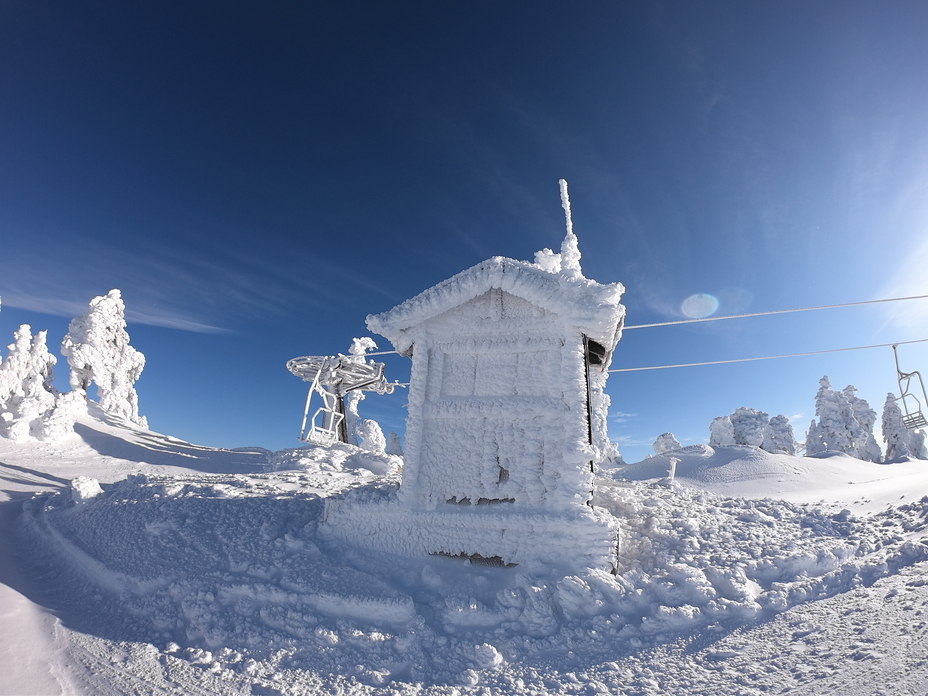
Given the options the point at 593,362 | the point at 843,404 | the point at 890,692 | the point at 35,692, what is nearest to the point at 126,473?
the point at 35,692

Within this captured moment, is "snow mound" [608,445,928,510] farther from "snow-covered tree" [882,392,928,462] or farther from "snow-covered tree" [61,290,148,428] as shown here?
"snow-covered tree" [61,290,148,428]

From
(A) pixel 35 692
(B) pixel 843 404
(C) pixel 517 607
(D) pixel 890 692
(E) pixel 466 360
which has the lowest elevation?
(A) pixel 35 692

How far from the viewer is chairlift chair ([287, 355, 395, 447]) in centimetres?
1739

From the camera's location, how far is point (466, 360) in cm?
759

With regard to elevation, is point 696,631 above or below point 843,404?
below

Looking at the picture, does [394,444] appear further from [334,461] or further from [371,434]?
[334,461]

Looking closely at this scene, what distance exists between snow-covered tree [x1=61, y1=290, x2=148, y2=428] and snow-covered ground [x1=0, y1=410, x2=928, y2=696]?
22186 mm

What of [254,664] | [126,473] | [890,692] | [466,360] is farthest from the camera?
[126,473]

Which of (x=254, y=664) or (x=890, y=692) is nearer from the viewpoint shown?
(x=890, y=692)

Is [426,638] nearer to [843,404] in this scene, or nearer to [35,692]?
[35,692]

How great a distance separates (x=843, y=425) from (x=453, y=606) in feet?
126

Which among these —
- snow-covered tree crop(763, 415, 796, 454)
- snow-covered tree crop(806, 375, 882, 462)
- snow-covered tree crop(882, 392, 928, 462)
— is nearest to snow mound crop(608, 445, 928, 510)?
snow-covered tree crop(763, 415, 796, 454)

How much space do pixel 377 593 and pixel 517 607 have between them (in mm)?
1763

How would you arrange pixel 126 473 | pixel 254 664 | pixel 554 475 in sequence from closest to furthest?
pixel 254 664
pixel 554 475
pixel 126 473
